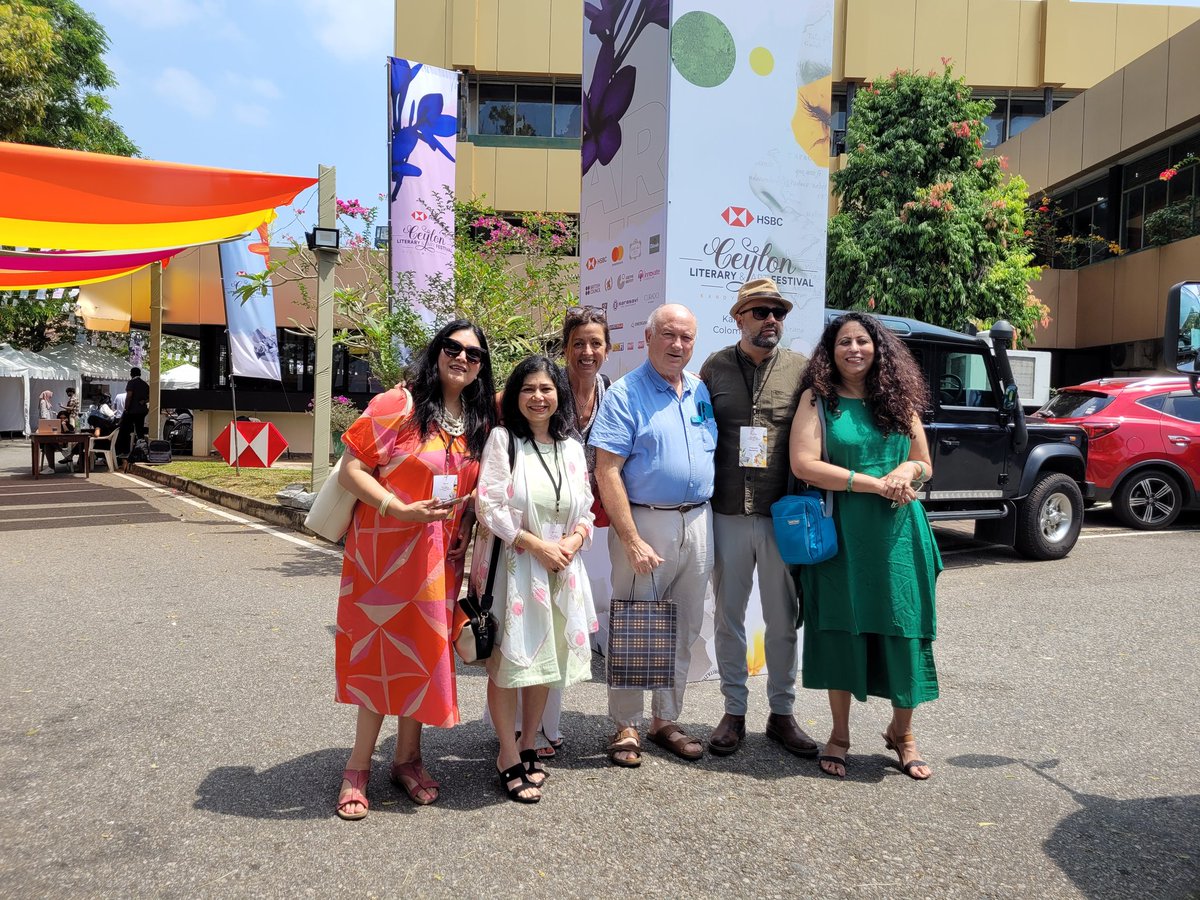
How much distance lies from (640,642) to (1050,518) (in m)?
6.70

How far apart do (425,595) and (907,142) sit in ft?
56.4

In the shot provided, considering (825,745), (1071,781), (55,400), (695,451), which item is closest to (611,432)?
(695,451)

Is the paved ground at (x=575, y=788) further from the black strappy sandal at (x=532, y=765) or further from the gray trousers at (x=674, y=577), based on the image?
the gray trousers at (x=674, y=577)

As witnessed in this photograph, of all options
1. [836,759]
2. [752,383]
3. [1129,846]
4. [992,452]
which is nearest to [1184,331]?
[752,383]

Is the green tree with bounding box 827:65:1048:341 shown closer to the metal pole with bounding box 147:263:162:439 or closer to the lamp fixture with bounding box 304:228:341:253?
the lamp fixture with bounding box 304:228:341:253

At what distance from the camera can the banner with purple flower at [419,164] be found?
10.0 meters

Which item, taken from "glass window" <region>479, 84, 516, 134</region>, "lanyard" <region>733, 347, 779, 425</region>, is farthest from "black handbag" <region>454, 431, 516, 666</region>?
"glass window" <region>479, 84, 516, 134</region>

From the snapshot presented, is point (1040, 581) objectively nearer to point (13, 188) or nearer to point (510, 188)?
point (13, 188)

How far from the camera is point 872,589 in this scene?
3.63 metres

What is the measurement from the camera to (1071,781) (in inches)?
143

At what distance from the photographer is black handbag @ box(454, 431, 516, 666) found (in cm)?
325

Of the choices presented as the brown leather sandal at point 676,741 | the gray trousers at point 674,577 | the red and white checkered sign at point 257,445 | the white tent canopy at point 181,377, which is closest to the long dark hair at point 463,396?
the gray trousers at point 674,577

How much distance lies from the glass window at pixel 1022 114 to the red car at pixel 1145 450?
17.9 meters

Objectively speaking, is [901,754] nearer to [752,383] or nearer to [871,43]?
[752,383]
